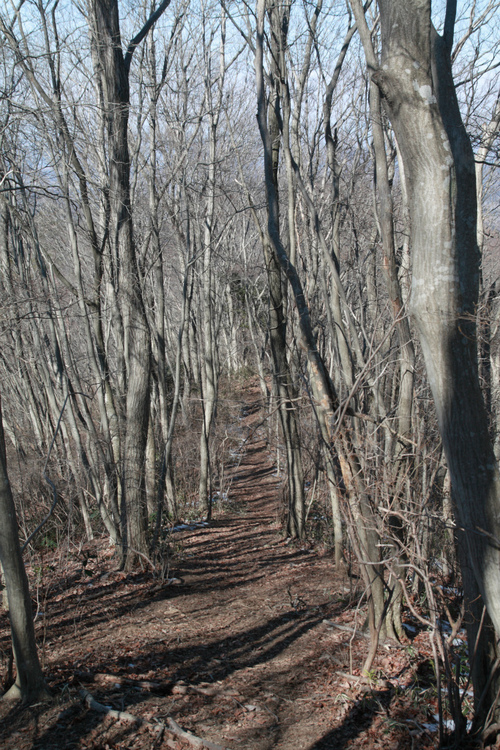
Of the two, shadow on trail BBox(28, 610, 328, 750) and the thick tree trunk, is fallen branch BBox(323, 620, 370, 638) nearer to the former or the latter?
shadow on trail BBox(28, 610, 328, 750)

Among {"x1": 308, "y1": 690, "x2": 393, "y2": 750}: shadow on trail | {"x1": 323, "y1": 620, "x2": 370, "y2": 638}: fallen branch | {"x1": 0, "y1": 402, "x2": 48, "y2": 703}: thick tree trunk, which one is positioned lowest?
{"x1": 323, "y1": 620, "x2": 370, "y2": 638}: fallen branch

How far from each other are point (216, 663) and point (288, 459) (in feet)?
14.5

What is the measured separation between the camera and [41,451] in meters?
9.92

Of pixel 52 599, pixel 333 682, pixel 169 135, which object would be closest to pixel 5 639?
pixel 52 599

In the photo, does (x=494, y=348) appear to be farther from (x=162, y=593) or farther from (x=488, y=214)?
(x=162, y=593)

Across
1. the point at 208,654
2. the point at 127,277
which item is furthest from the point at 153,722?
the point at 127,277

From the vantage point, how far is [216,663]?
15.2 feet

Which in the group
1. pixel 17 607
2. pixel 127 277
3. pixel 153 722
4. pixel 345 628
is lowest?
pixel 345 628

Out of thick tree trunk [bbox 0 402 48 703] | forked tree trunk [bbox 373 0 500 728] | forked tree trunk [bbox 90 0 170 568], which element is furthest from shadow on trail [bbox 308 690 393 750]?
forked tree trunk [bbox 90 0 170 568]

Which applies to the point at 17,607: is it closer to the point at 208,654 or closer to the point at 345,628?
the point at 208,654

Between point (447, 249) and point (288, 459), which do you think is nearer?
point (447, 249)

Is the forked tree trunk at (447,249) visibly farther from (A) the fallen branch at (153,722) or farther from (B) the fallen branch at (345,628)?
(B) the fallen branch at (345,628)

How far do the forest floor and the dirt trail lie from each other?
1 cm

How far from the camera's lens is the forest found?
2.80 metres
